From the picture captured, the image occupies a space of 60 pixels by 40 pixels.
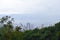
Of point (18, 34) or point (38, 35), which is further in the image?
point (18, 34)

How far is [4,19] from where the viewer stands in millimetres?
30438

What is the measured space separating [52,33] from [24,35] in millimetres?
3021

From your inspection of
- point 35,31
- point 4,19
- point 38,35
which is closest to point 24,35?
point 35,31

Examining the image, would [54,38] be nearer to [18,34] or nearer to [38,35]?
[38,35]

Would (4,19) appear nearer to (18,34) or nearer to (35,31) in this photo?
(18,34)

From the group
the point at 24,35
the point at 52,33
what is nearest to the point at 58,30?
the point at 52,33

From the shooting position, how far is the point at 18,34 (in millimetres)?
19406

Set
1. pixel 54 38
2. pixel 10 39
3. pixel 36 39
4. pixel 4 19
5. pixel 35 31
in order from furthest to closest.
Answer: pixel 4 19
pixel 10 39
pixel 35 31
pixel 36 39
pixel 54 38

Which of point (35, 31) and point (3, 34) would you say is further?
point (3, 34)

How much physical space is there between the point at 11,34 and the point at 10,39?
74 centimetres

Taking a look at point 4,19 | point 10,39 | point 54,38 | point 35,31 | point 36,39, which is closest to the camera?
point 54,38

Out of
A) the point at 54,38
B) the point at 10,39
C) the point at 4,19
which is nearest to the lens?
the point at 54,38

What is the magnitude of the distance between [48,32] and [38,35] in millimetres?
747

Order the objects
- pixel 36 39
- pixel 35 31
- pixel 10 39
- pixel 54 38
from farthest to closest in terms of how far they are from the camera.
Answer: pixel 10 39
pixel 35 31
pixel 36 39
pixel 54 38
